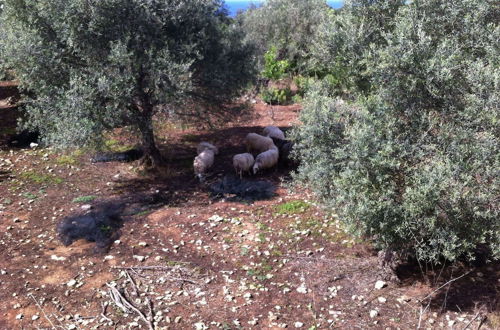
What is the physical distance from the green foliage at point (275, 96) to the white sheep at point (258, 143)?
280 inches

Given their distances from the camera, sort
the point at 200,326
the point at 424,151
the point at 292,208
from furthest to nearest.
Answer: the point at 292,208, the point at 200,326, the point at 424,151

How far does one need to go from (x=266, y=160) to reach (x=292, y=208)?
2651mm

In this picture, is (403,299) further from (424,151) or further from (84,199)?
(84,199)

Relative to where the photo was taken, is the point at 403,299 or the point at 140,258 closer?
the point at 403,299

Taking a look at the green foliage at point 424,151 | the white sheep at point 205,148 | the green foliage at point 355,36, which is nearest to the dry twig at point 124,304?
the green foliage at point 424,151

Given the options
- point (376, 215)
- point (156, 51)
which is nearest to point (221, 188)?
point (156, 51)

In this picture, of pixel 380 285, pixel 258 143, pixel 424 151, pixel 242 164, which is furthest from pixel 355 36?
pixel 258 143

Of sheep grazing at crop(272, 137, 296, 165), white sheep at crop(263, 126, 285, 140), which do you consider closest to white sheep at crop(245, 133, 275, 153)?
sheep grazing at crop(272, 137, 296, 165)

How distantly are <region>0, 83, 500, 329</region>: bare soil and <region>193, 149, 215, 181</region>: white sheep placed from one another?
1.31 feet

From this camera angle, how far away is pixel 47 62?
452 inches

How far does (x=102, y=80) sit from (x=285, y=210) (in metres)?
5.61

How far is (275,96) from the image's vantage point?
22.0 meters

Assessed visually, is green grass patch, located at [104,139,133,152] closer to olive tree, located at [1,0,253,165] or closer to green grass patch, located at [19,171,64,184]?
green grass patch, located at [19,171,64,184]

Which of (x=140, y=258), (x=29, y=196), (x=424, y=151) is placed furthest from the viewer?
(x=29, y=196)
